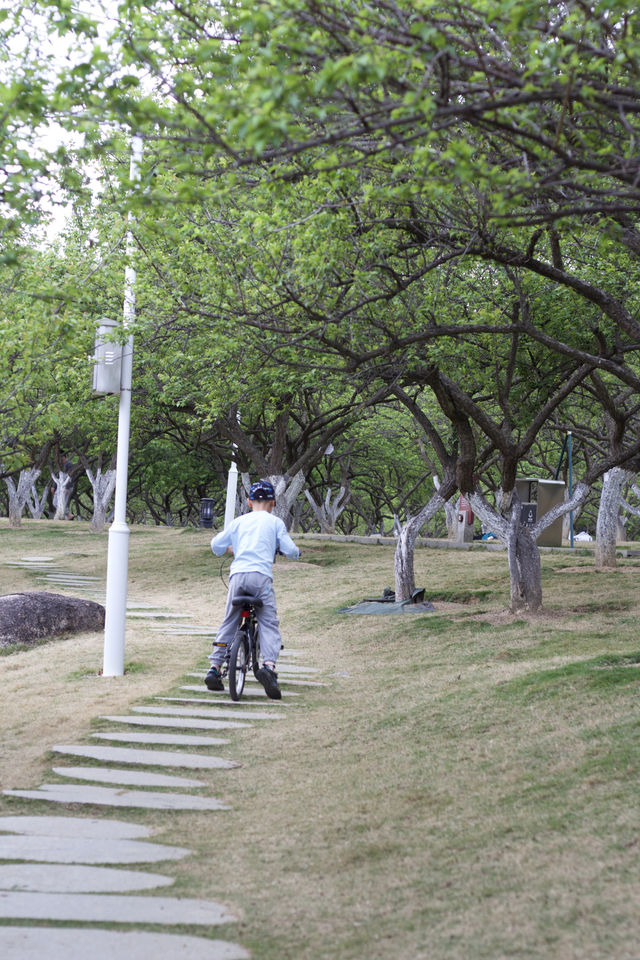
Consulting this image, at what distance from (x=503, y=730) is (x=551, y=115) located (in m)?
4.03

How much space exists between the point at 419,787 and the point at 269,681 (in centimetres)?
285

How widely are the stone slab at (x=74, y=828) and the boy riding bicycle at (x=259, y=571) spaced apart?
11.1 ft

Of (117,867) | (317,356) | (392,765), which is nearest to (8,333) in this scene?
(317,356)

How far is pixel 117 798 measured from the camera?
5.66 m

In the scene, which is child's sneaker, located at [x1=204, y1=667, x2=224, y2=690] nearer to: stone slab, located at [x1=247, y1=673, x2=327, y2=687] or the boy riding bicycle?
the boy riding bicycle

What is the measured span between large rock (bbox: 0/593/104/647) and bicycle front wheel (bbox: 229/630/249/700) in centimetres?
485

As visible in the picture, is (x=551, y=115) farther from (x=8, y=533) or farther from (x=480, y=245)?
(x=8, y=533)

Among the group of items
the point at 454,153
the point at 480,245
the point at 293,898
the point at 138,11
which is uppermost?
the point at 138,11

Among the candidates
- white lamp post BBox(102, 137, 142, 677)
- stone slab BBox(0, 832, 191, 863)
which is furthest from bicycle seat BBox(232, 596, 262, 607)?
stone slab BBox(0, 832, 191, 863)

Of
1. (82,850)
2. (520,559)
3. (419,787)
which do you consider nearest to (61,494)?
(520,559)

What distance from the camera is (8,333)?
11.5 metres

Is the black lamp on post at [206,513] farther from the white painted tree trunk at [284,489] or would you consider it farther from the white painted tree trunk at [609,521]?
the white painted tree trunk at [609,521]

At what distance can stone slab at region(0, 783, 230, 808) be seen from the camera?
5.57 m

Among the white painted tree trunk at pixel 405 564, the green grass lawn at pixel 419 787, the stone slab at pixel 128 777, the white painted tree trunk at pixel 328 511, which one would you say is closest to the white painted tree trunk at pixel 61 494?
the white painted tree trunk at pixel 328 511
